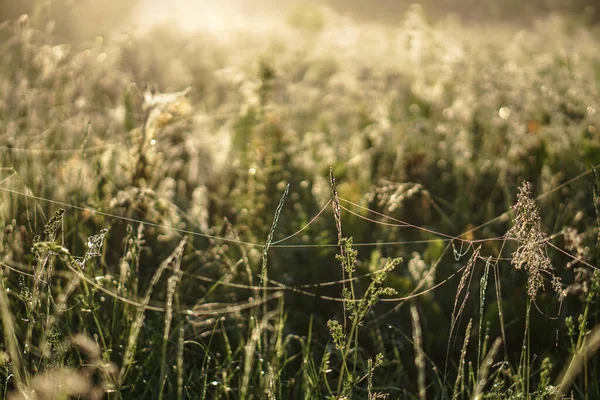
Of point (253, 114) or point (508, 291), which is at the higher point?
point (253, 114)

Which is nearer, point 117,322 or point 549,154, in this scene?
point 117,322

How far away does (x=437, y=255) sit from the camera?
2152 millimetres

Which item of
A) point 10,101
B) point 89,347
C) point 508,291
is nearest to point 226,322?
point 89,347

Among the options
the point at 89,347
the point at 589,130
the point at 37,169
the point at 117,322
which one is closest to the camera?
the point at 89,347

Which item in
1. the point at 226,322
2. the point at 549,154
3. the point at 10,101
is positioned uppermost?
the point at 10,101

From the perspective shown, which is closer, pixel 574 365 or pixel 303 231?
pixel 574 365

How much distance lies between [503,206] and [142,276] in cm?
158

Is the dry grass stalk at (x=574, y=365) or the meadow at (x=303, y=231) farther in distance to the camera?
the meadow at (x=303, y=231)

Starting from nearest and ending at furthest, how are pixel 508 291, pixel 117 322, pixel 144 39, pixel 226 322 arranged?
pixel 117 322
pixel 226 322
pixel 508 291
pixel 144 39

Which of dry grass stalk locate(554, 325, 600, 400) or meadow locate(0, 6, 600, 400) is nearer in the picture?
dry grass stalk locate(554, 325, 600, 400)

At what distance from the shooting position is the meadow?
1431 mm

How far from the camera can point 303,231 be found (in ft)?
7.55

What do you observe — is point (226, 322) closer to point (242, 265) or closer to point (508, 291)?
point (242, 265)

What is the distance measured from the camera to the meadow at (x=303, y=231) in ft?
4.69
